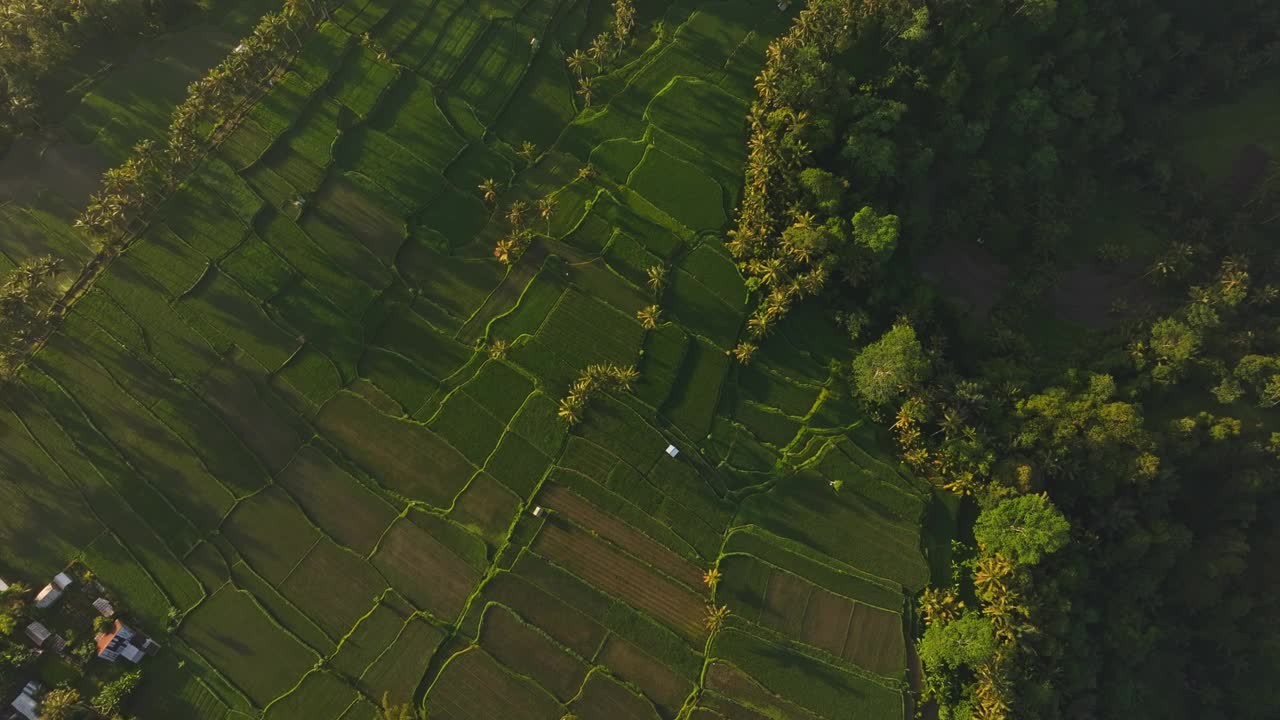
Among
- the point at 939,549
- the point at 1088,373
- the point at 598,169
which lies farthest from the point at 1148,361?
the point at 598,169

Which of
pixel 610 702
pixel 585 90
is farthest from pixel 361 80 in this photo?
pixel 610 702

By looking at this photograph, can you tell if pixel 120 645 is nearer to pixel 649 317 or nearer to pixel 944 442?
pixel 649 317

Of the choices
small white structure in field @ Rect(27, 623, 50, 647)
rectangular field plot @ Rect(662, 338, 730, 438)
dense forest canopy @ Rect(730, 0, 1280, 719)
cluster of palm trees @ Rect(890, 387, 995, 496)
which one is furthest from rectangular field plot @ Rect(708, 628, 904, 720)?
small white structure in field @ Rect(27, 623, 50, 647)

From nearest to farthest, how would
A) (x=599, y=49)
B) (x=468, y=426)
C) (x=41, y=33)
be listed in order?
(x=468, y=426) → (x=41, y=33) → (x=599, y=49)

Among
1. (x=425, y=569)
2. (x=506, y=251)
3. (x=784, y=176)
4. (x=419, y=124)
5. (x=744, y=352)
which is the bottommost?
(x=425, y=569)

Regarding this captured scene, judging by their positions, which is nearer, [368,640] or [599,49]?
[368,640]

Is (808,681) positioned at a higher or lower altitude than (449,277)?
lower

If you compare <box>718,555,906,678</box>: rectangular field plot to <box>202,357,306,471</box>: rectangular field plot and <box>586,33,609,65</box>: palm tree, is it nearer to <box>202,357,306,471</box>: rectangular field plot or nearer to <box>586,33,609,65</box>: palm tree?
<box>202,357,306,471</box>: rectangular field plot
